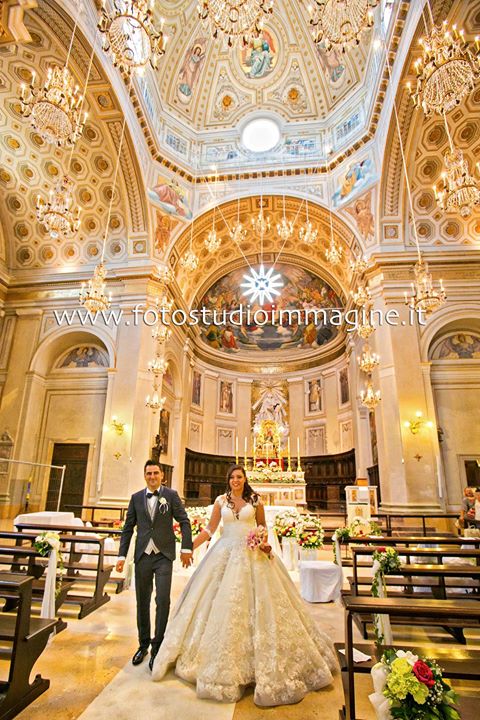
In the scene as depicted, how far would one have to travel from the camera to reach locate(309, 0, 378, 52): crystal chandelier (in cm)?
634

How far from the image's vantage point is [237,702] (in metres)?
3.09

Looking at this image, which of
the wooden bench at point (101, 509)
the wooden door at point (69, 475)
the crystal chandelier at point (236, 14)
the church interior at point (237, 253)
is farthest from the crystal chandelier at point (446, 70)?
the wooden door at point (69, 475)

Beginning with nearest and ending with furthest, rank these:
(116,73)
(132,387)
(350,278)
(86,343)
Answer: (116,73)
(132,387)
(86,343)
(350,278)

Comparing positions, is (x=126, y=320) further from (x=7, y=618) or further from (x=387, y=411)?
(x=7, y=618)

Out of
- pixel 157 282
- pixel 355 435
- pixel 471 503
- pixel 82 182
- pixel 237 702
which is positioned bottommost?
pixel 237 702

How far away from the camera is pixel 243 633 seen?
3.23 metres

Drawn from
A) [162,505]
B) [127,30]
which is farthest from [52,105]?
[162,505]

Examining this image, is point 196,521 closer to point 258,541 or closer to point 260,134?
point 258,541

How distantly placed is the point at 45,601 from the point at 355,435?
1524 centimetres

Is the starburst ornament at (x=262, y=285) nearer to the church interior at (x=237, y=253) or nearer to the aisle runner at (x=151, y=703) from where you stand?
the church interior at (x=237, y=253)

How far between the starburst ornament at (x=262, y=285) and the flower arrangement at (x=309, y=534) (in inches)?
614

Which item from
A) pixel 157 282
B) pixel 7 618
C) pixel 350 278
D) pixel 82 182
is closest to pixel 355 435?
pixel 350 278

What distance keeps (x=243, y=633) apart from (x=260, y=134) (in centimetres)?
1929

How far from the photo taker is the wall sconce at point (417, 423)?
493 inches
